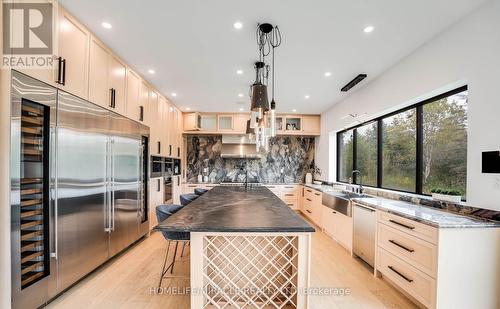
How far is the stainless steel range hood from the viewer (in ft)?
20.4

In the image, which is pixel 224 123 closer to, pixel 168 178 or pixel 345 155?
pixel 168 178

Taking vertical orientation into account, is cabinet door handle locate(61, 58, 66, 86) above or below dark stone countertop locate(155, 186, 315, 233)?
above

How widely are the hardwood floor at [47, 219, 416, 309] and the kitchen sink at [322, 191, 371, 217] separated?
658 millimetres

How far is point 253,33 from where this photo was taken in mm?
2428

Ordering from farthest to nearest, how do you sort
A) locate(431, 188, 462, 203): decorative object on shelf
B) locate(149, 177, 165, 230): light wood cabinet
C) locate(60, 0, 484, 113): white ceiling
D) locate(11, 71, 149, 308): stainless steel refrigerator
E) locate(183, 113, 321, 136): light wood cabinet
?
locate(183, 113, 321, 136): light wood cabinet
locate(149, 177, 165, 230): light wood cabinet
locate(431, 188, 462, 203): decorative object on shelf
locate(60, 0, 484, 113): white ceiling
locate(11, 71, 149, 308): stainless steel refrigerator

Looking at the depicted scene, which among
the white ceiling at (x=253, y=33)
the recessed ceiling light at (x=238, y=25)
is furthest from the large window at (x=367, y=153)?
the recessed ceiling light at (x=238, y=25)

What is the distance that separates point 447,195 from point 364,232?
988 millimetres

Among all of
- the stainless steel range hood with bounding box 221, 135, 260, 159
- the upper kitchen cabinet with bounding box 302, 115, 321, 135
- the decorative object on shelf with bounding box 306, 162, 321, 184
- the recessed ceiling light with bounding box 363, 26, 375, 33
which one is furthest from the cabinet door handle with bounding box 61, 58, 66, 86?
the decorative object on shelf with bounding box 306, 162, 321, 184

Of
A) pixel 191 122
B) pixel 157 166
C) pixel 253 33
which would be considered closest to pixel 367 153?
pixel 253 33

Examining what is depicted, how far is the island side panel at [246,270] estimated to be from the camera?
1.69 meters

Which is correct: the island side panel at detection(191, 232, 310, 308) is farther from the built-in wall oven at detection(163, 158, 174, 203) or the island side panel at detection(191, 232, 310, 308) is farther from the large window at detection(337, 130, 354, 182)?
the large window at detection(337, 130, 354, 182)

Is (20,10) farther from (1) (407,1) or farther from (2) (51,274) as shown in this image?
(1) (407,1)

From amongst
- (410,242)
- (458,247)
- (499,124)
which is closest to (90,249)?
(410,242)

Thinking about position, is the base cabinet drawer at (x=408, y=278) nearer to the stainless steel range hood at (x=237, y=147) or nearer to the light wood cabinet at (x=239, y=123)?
the stainless steel range hood at (x=237, y=147)
